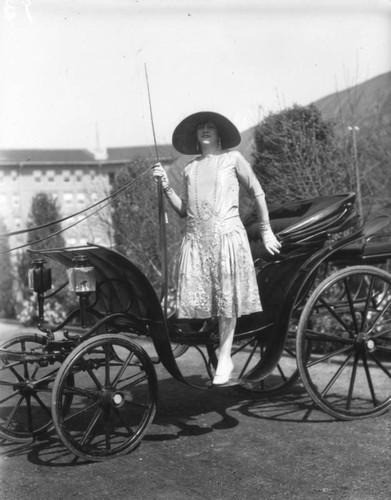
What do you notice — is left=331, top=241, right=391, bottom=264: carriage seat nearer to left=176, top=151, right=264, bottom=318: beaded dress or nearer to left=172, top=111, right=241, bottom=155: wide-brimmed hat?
left=176, top=151, right=264, bottom=318: beaded dress

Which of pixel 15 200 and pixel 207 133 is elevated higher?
pixel 15 200

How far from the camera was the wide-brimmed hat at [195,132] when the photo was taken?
4105mm

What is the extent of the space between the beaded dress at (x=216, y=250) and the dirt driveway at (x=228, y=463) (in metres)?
0.78

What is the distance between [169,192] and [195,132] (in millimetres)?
470

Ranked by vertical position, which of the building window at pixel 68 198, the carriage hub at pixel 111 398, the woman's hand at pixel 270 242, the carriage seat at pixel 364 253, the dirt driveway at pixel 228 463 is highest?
the building window at pixel 68 198

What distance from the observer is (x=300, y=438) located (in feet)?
12.7

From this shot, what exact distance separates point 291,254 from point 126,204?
20.5ft

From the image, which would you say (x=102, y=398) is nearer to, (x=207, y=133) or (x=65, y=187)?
(x=207, y=133)

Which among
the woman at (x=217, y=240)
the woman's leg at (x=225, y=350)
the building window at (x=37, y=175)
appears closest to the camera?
the woman's leg at (x=225, y=350)

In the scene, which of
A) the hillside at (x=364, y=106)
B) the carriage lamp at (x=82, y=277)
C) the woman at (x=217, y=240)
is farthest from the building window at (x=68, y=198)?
the carriage lamp at (x=82, y=277)

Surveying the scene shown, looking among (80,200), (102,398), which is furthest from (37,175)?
(102,398)

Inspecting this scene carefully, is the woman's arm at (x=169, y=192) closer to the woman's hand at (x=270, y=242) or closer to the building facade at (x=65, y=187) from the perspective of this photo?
the woman's hand at (x=270, y=242)

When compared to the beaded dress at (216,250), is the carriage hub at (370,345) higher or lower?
lower

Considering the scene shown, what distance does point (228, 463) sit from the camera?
11.4ft
